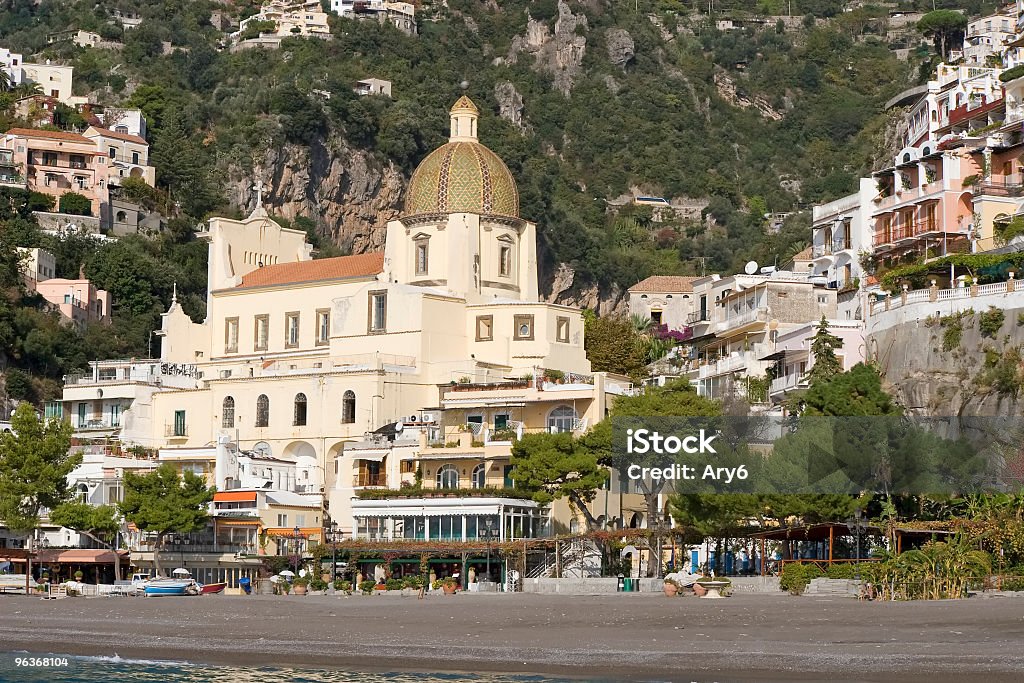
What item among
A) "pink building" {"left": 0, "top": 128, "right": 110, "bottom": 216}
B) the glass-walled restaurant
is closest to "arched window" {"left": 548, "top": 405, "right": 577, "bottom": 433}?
the glass-walled restaurant

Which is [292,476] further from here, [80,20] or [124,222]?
[80,20]

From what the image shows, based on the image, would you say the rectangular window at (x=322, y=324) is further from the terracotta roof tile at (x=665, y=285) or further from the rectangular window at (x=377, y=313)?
the terracotta roof tile at (x=665, y=285)

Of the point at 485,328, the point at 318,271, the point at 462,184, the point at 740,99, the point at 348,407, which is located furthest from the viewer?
the point at 740,99

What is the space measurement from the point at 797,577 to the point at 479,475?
23.3m

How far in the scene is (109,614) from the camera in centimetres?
5378

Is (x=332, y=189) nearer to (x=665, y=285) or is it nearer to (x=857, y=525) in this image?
(x=665, y=285)

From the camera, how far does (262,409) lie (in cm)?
8356

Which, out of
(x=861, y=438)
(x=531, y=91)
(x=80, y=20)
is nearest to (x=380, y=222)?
(x=531, y=91)

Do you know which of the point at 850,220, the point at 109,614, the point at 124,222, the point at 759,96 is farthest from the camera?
the point at 759,96

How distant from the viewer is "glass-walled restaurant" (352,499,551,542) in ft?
230

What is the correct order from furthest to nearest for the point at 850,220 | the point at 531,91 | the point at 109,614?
the point at 531,91
the point at 850,220
the point at 109,614

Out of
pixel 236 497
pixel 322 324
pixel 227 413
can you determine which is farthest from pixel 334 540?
pixel 322 324

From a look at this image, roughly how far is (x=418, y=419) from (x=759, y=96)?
114 metres

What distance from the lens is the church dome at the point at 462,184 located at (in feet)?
288
